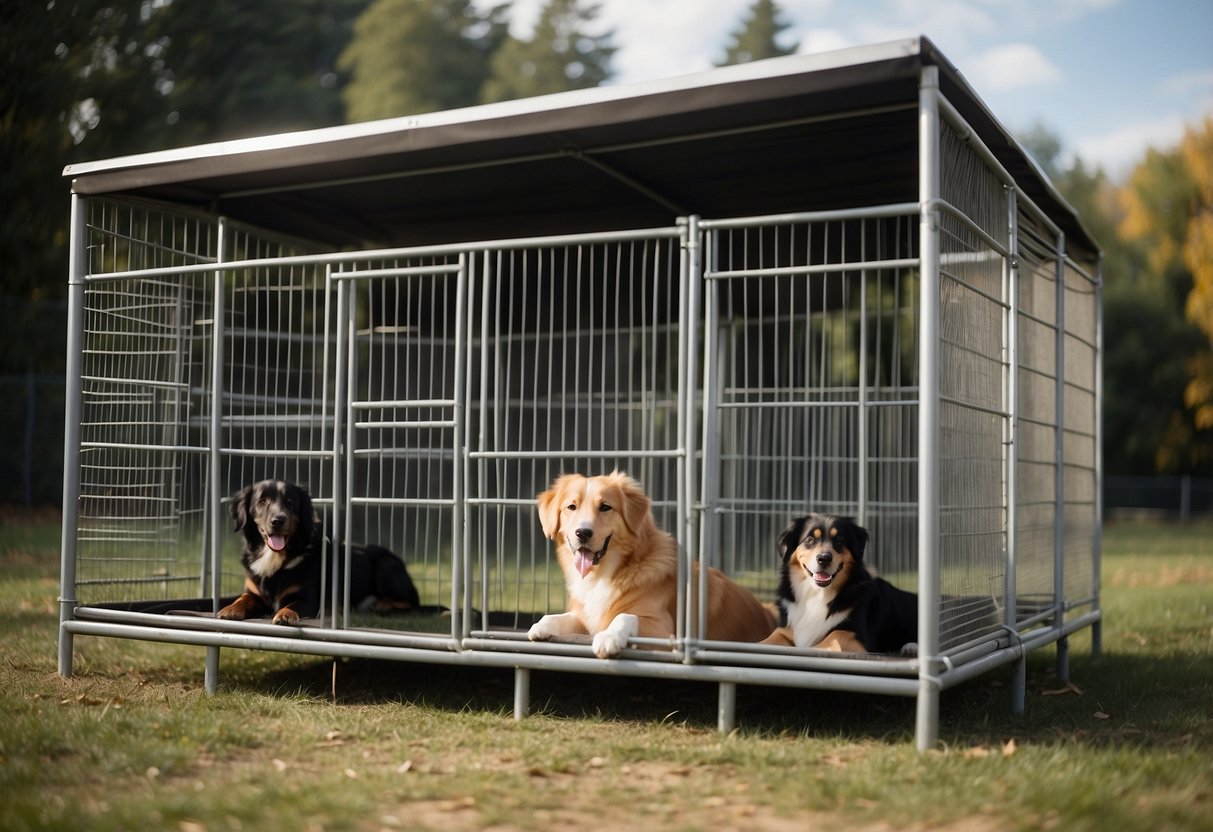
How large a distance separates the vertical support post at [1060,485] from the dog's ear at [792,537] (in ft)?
6.50

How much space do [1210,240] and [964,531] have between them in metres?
24.4

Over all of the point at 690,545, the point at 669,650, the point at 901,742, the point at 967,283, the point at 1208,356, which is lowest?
the point at 901,742

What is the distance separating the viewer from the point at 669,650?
5.32 meters

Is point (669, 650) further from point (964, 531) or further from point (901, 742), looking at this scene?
point (964, 531)

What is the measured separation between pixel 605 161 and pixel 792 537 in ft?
7.77

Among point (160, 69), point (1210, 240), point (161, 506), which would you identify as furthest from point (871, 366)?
point (161, 506)

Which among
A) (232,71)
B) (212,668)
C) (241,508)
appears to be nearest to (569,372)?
(241,508)

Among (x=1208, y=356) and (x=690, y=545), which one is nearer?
(x=690, y=545)

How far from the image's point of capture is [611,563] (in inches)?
226

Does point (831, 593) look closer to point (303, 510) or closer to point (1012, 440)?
point (1012, 440)

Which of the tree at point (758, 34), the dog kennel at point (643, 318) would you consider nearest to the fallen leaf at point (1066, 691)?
the dog kennel at point (643, 318)

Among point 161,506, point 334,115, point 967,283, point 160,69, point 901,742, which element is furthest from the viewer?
point 334,115

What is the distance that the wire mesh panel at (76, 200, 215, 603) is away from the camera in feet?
22.8

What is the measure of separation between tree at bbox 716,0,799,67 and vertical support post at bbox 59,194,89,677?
32068 mm
